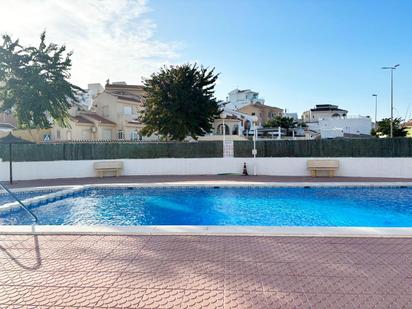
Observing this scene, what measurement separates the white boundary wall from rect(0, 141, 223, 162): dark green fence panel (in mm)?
859

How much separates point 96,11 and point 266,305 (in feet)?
44.8

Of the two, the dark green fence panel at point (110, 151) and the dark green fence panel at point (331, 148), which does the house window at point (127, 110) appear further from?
the dark green fence panel at point (331, 148)

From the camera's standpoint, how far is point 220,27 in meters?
16.7

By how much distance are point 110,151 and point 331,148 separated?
14347 mm

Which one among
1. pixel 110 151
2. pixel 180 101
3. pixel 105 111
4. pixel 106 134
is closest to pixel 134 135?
pixel 106 134

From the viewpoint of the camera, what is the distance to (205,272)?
486 centimetres

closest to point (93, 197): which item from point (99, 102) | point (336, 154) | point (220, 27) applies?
point (220, 27)

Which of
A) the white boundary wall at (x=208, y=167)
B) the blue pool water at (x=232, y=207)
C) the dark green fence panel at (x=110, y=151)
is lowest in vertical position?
the blue pool water at (x=232, y=207)

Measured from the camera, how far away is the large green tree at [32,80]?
892 inches

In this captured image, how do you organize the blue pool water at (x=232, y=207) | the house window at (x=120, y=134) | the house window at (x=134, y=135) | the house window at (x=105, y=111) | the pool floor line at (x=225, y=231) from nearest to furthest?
the pool floor line at (x=225, y=231), the blue pool water at (x=232, y=207), the house window at (x=120, y=134), the house window at (x=105, y=111), the house window at (x=134, y=135)

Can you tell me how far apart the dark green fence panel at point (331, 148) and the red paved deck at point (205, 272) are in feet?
44.0

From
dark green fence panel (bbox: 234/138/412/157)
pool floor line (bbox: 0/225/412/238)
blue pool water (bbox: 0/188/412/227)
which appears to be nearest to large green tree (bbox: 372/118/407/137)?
dark green fence panel (bbox: 234/138/412/157)

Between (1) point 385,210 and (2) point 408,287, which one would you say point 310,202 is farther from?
(2) point 408,287

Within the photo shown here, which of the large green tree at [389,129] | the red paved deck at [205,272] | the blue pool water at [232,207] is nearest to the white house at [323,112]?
the large green tree at [389,129]
